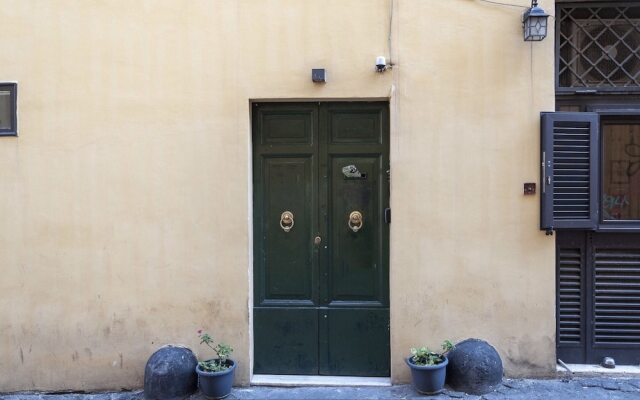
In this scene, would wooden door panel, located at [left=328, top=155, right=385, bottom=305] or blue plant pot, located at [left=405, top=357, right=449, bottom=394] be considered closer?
blue plant pot, located at [left=405, top=357, right=449, bottom=394]

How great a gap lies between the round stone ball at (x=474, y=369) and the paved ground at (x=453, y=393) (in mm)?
71

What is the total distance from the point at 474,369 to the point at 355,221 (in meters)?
1.60

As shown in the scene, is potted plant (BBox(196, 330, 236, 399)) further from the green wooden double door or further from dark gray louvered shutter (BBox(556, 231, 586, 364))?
dark gray louvered shutter (BBox(556, 231, 586, 364))

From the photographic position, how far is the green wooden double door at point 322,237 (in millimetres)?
4922

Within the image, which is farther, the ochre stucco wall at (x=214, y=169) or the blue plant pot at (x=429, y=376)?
the ochre stucco wall at (x=214, y=169)

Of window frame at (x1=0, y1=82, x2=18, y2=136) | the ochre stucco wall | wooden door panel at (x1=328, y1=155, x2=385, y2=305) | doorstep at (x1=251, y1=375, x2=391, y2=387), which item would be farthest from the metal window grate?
window frame at (x1=0, y1=82, x2=18, y2=136)

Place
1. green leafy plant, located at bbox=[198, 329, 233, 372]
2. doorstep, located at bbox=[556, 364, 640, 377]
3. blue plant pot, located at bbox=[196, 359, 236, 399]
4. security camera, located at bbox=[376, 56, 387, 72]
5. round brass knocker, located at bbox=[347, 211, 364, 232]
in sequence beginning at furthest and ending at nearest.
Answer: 1. round brass knocker, located at bbox=[347, 211, 364, 232]
2. doorstep, located at bbox=[556, 364, 640, 377]
3. security camera, located at bbox=[376, 56, 387, 72]
4. green leafy plant, located at bbox=[198, 329, 233, 372]
5. blue plant pot, located at bbox=[196, 359, 236, 399]

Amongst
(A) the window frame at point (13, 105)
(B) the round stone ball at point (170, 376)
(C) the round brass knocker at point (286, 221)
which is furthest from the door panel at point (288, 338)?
(A) the window frame at point (13, 105)

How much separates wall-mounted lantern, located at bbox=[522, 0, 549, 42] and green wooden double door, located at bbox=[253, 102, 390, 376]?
139 centimetres

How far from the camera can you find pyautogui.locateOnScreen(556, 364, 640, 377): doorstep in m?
4.81

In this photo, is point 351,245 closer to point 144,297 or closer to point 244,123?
point 244,123

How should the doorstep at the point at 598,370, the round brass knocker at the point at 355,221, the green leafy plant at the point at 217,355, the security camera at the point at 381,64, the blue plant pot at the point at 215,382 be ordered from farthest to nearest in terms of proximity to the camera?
1. the round brass knocker at the point at 355,221
2. the doorstep at the point at 598,370
3. the security camera at the point at 381,64
4. the green leafy plant at the point at 217,355
5. the blue plant pot at the point at 215,382

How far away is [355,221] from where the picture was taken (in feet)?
16.1

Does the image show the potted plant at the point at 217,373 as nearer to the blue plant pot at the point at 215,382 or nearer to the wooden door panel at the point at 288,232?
the blue plant pot at the point at 215,382
